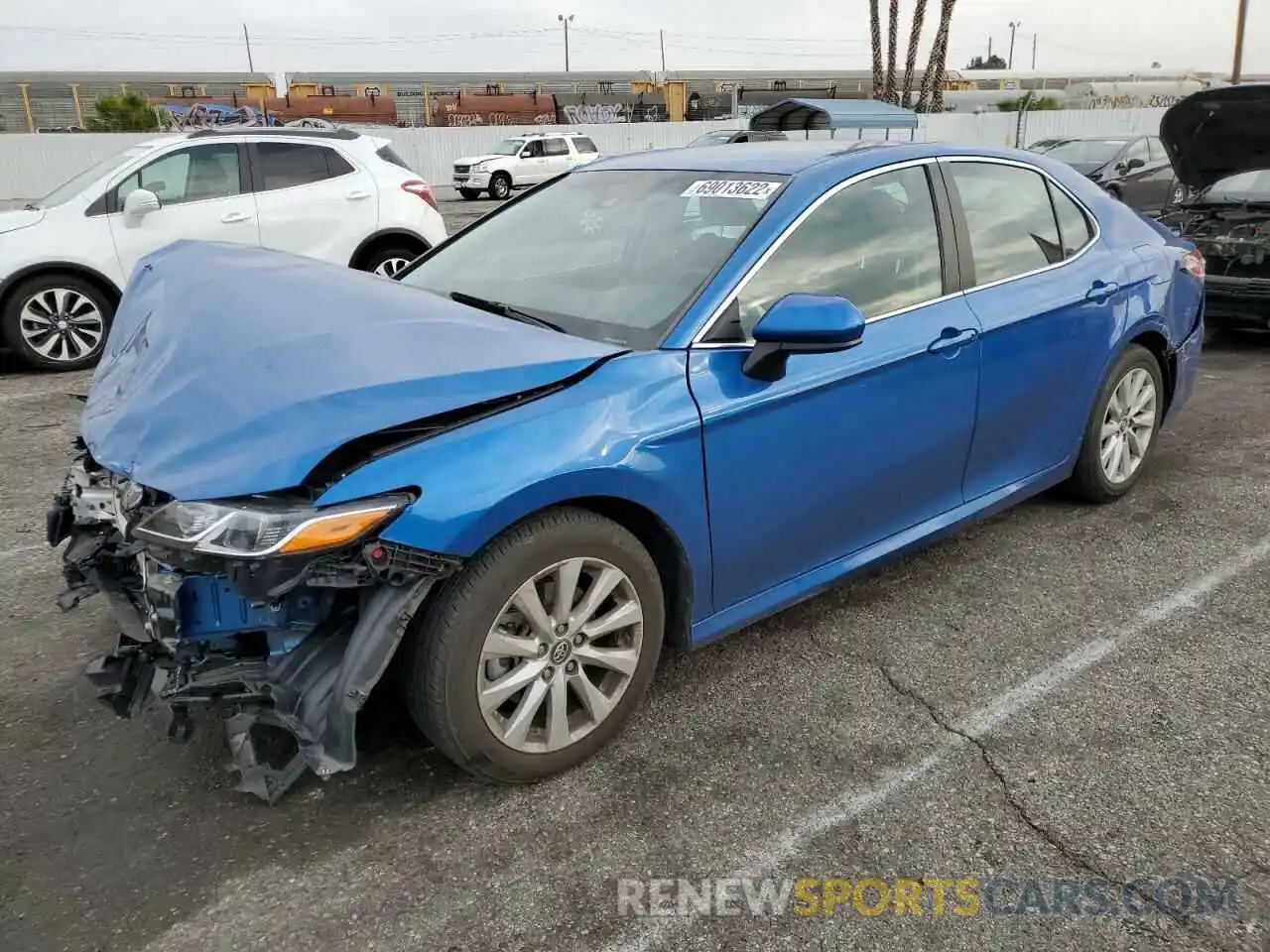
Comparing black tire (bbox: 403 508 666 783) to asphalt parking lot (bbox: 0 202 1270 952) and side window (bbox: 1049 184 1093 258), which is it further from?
side window (bbox: 1049 184 1093 258)

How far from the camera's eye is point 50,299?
7.34m

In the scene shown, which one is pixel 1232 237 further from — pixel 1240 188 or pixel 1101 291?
pixel 1101 291

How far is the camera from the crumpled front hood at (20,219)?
7207 mm

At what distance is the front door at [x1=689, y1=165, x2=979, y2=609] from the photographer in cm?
283

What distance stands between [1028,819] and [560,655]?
1.26 meters

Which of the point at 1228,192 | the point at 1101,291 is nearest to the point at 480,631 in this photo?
the point at 1101,291

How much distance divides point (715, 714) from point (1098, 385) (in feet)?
7.68

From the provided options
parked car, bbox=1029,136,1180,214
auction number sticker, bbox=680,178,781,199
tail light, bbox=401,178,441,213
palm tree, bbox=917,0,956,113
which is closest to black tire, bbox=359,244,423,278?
tail light, bbox=401,178,441,213

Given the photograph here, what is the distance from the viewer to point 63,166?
87.0ft

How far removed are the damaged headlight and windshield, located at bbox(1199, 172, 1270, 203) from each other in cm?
766

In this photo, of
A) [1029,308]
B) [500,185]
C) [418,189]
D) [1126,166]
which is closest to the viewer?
[1029,308]

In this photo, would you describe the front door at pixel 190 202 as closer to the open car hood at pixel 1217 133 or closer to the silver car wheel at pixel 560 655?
the silver car wheel at pixel 560 655

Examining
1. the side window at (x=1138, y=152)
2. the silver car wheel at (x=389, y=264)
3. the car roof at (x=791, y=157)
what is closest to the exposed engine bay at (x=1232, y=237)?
the car roof at (x=791, y=157)

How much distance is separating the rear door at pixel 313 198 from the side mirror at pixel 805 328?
6171 millimetres
